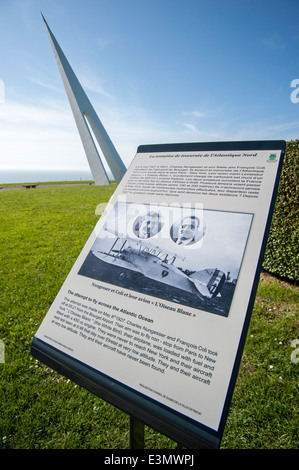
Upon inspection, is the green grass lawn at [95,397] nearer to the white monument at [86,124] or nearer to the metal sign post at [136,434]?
the metal sign post at [136,434]

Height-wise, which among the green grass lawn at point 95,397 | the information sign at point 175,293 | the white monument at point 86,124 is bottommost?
the green grass lawn at point 95,397

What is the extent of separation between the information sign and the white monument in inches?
515

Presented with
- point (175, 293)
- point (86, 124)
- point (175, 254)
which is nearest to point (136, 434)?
point (175, 293)

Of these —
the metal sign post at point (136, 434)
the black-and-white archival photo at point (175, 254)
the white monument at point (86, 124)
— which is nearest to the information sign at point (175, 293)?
the black-and-white archival photo at point (175, 254)

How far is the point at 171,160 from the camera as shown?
1.56 meters

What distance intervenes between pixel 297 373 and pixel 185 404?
191 centimetres

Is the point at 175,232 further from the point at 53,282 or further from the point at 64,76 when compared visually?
the point at 64,76

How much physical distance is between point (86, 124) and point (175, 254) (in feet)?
47.5

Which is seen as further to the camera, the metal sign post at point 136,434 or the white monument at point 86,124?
the white monument at point 86,124

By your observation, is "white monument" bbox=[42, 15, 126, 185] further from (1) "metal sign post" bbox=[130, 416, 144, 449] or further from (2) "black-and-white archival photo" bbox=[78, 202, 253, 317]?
(1) "metal sign post" bbox=[130, 416, 144, 449]

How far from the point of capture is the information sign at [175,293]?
911mm

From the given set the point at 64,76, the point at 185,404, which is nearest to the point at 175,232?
the point at 185,404

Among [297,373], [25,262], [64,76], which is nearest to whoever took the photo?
[297,373]

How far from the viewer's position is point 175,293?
110cm
